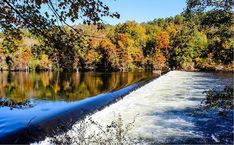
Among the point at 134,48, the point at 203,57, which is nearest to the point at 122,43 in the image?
the point at 134,48

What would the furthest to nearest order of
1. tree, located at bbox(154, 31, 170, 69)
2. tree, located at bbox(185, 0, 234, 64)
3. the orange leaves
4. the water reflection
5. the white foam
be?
the orange leaves, tree, located at bbox(154, 31, 170, 69), the water reflection, the white foam, tree, located at bbox(185, 0, 234, 64)

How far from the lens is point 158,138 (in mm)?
10875

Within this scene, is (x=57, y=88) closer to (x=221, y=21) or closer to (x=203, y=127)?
(x=203, y=127)

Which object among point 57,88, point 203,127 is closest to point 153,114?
point 203,127

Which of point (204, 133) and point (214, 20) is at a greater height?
point (214, 20)

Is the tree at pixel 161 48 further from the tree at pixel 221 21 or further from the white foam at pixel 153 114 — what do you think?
the tree at pixel 221 21

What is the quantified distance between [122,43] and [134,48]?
21.3 ft

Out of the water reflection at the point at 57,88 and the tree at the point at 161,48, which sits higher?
the tree at the point at 161,48

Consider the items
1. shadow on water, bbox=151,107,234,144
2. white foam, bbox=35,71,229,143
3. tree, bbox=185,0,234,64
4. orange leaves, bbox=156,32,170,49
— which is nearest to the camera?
tree, bbox=185,0,234,64

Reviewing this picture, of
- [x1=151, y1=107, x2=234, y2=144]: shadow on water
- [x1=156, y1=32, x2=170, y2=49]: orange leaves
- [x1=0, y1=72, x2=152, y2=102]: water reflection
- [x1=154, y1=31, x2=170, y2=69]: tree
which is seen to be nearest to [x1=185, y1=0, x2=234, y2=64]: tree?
[x1=151, y1=107, x2=234, y2=144]: shadow on water

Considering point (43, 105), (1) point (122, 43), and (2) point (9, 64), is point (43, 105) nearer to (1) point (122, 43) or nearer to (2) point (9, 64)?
(1) point (122, 43)

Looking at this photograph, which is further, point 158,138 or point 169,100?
point 169,100

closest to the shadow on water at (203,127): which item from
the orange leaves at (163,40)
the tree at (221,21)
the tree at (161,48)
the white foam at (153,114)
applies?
the white foam at (153,114)

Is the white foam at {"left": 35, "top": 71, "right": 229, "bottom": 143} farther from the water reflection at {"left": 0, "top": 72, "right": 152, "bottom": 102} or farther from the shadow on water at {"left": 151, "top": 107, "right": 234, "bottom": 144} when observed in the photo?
the water reflection at {"left": 0, "top": 72, "right": 152, "bottom": 102}
